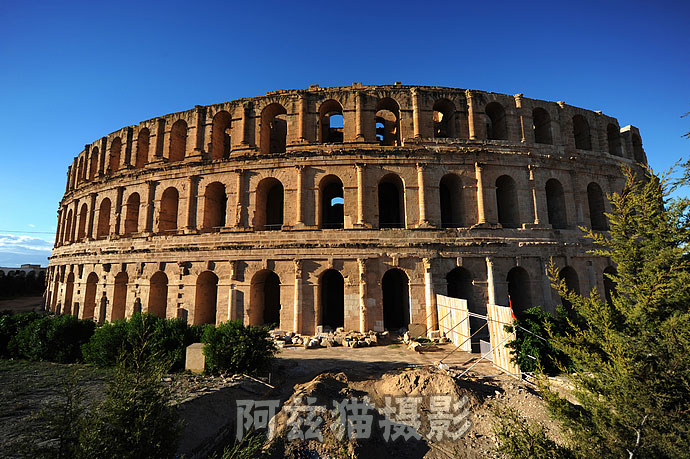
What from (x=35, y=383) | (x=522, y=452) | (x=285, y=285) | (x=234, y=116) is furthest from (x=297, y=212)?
(x=522, y=452)

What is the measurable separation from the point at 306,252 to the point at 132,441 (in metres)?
12.6

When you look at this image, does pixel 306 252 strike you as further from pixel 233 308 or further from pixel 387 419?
pixel 387 419

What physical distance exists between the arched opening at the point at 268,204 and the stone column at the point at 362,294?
17.5ft

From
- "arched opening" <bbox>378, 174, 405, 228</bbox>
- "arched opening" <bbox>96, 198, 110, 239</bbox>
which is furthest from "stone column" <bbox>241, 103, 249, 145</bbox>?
"arched opening" <bbox>96, 198, 110, 239</bbox>

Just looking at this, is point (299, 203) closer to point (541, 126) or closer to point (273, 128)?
point (273, 128)

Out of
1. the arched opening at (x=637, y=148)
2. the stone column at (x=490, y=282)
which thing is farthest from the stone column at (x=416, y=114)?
the arched opening at (x=637, y=148)

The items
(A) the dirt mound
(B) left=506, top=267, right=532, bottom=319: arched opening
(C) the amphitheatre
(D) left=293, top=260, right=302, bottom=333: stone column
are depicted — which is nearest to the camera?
(A) the dirt mound

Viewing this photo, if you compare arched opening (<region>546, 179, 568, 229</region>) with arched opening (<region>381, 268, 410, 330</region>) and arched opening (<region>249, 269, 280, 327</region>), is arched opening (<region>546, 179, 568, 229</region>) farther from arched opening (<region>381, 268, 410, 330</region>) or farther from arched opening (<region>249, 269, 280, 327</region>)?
arched opening (<region>249, 269, 280, 327</region>)

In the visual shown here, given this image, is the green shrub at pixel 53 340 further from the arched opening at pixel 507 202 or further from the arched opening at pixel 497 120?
the arched opening at pixel 497 120

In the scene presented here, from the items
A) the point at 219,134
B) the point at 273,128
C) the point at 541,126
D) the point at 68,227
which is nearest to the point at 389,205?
the point at 273,128

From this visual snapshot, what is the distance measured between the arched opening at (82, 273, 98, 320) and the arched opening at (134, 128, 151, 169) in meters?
9.04

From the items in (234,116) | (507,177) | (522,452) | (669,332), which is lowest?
(522,452)

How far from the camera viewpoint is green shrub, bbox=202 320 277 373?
392 inches

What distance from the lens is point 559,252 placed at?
17.7 m
